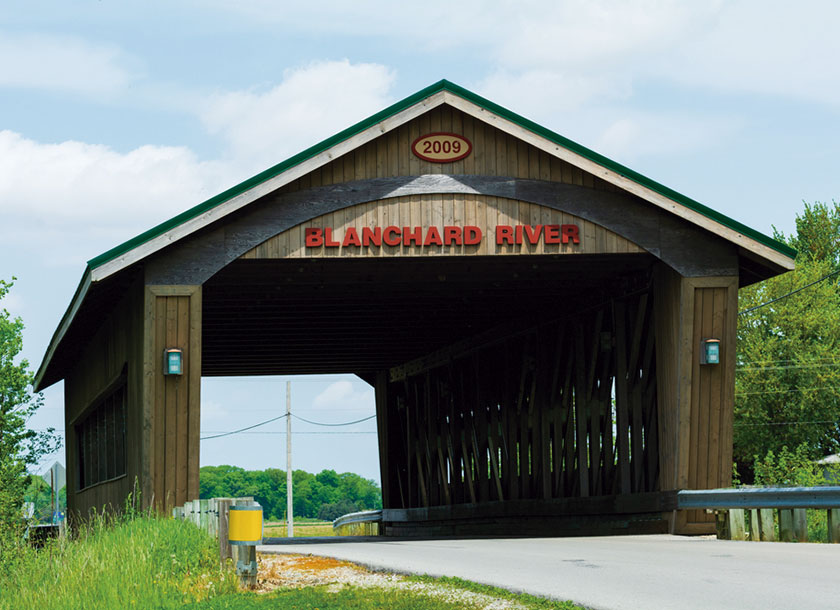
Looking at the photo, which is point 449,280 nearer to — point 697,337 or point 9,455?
point 697,337

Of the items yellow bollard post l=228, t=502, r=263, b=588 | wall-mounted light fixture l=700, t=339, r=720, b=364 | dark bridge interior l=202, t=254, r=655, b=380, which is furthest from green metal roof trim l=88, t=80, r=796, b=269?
yellow bollard post l=228, t=502, r=263, b=588

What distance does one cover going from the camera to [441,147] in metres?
A: 17.6

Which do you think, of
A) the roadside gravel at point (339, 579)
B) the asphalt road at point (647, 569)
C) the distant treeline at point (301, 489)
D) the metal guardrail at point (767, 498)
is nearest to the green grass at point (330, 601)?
the roadside gravel at point (339, 579)

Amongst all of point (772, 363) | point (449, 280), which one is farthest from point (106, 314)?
point (772, 363)

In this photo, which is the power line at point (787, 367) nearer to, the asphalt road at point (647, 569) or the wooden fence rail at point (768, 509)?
the wooden fence rail at point (768, 509)

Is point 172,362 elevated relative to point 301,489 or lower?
elevated

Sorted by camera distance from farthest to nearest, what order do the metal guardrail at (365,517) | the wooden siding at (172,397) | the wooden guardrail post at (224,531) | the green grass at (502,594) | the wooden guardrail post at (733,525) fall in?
the metal guardrail at (365,517) < the wooden siding at (172,397) < the wooden guardrail post at (733,525) < the wooden guardrail post at (224,531) < the green grass at (502,594)

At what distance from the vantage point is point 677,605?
8070 mm

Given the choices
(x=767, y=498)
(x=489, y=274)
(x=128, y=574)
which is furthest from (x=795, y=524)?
(x=128, y=574)

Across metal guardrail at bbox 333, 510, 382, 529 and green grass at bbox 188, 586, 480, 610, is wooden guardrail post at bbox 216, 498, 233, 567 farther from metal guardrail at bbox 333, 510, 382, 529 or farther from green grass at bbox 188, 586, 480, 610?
metal guardrail at bbox 333, 510, 382, 529

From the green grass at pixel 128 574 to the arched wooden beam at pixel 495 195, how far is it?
5.04 meters

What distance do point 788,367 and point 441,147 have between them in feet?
112

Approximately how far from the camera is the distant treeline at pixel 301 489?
121 meters

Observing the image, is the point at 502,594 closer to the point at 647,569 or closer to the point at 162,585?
the point at 647,569
